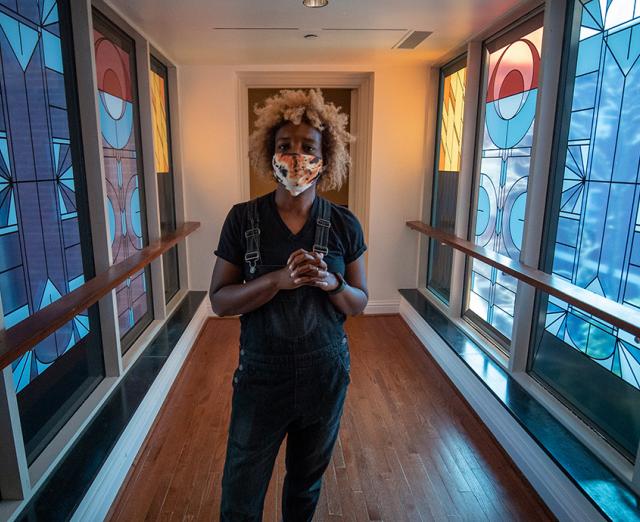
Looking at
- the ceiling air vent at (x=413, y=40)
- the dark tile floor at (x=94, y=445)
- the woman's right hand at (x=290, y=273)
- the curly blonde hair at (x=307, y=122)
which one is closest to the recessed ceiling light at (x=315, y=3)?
the ceiling air vent at (x=413, y=40)

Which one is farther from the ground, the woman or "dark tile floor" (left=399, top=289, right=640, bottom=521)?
the woman

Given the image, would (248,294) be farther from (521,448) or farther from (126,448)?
(521,448)

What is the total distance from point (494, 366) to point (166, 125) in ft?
10.1

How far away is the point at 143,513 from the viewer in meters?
1.88

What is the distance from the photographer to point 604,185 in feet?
6.29

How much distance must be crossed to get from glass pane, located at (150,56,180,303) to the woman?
2.21 meters

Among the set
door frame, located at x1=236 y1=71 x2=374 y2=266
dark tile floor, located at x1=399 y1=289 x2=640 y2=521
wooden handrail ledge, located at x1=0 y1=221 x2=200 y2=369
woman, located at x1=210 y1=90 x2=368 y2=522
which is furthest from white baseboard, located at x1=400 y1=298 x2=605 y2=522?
wooden handrail ledge, located at x1=0 y1=221 x2=200 y2=369

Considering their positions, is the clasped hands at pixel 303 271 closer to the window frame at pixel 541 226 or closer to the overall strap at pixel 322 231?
the overall strap at pixel 322 231

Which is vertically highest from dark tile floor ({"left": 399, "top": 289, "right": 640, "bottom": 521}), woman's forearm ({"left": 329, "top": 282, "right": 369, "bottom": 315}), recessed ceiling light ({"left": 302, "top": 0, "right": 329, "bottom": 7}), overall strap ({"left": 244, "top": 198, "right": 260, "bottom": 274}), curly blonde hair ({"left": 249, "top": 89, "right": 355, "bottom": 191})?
recessed ceiling light ({"left": 302, "top": 0, "right": 329, "bottom": 7})

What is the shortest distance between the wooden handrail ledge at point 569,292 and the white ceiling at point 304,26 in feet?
4.38

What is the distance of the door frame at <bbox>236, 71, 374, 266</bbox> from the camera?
397 centimetres

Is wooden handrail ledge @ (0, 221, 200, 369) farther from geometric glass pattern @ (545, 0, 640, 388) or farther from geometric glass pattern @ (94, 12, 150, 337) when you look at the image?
geometric glass pattern @ (545, 0, 640, 388)

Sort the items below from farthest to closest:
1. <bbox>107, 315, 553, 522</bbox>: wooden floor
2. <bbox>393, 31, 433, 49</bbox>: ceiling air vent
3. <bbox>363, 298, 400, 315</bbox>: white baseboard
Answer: <bbox>363, 298, 400, 315</bbox>: white baseboard < <bbox>393, 31, 433, 49</bbox>: ceiling air vent < <bbox>107, 315, 553, 522</bbox>: wooden floor

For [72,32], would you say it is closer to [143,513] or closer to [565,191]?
[143,513]
